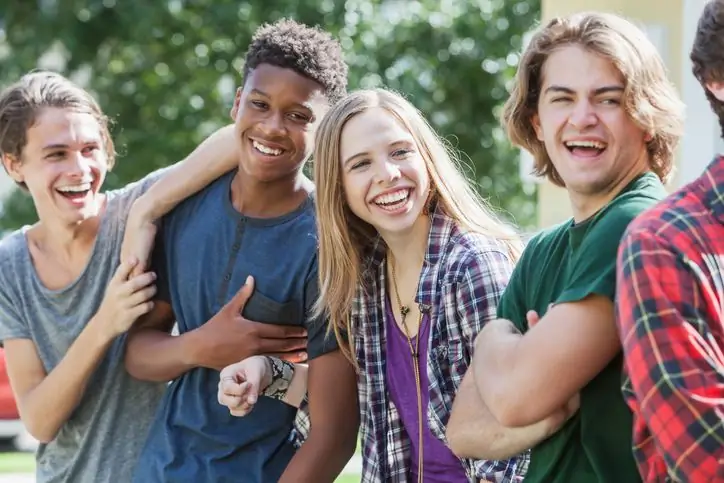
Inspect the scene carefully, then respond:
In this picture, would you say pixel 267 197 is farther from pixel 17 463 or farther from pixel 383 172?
pixel 17 463

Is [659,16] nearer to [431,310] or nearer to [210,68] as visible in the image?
[431,310]

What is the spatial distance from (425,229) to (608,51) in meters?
0.83

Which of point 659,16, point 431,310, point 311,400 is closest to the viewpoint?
point 431,310

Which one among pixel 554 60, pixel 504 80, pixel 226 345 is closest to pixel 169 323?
pixel 226 345

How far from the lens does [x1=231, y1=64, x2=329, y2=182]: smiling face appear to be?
3.31 m

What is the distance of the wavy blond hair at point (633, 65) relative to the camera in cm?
245

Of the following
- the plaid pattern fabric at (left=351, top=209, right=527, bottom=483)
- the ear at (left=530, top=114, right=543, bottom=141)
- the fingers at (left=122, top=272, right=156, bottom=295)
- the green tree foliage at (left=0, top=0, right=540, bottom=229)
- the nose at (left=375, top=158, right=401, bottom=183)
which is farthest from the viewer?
the green tree foliage at (left=0, top=0, right=540, bottom=229)

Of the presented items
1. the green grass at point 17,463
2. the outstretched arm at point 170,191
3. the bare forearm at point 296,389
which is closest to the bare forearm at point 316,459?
the bare forearm at point 296,389

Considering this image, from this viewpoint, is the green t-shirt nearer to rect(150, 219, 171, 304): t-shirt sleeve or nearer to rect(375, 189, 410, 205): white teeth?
rect(375, 189, 410, 205): white teeth

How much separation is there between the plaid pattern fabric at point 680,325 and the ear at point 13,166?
2335mm

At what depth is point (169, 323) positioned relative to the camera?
11.8 feet

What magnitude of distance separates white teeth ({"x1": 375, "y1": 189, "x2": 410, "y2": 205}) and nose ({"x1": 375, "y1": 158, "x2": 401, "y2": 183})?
1.4 inches

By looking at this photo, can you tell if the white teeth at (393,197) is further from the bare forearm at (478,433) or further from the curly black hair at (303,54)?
the bare forearm at (478,433)

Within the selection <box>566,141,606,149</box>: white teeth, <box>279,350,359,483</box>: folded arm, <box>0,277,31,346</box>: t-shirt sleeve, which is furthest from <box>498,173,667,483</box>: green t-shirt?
<box>0,277,31,346</box>: t-shirt sleeve
